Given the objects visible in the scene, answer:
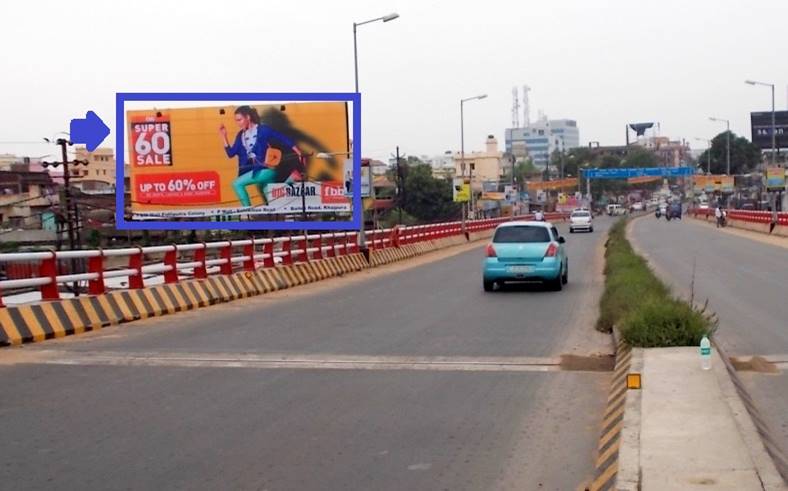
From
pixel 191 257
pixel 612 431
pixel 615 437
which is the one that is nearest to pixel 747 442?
pixel 615 437

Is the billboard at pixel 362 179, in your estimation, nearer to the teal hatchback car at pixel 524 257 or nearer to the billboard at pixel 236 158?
the billboard at pixel 236 158

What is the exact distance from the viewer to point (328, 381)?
368 inches

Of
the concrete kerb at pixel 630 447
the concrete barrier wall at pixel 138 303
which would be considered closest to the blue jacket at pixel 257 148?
the concrete barrier wall at pixel 138 303

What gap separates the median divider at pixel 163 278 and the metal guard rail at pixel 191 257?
0.05ft

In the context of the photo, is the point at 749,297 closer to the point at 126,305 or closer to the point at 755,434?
the point at 126,305

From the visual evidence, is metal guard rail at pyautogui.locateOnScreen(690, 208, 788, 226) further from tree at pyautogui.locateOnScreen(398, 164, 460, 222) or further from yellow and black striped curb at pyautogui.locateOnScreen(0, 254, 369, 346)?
yellow and black striped curb at pyautogui.locateOnScreen(0, 254, 369, 346)

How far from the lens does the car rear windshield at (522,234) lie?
20.4m

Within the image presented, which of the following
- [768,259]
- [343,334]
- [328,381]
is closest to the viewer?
[328,381]

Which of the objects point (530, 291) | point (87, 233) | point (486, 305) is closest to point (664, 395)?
point (486, 305)

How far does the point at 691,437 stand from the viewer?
6320 mm

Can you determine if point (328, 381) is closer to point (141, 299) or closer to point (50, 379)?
point (50, 379)

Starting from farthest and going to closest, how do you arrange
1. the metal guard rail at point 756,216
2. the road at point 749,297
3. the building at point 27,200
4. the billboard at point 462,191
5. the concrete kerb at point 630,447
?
the billboard at point 462,191, the metal guard rail at point 756,216, the building at point 27,200, the road at point 749,297, the concrete kerb at point 630,447

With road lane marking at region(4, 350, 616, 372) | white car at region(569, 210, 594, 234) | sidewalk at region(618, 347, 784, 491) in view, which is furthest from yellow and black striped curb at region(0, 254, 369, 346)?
white car at region(569, 210, 594, 234)

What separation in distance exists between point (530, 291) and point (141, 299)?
876 centimetres
